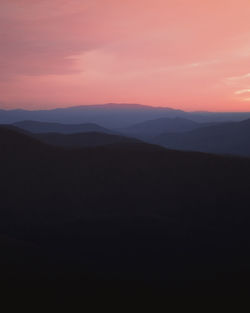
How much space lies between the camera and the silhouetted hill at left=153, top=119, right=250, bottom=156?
222 feet

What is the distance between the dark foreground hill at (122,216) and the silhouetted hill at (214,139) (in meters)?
46.2

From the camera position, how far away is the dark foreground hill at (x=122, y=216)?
9.65 m

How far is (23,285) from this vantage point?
770 cm

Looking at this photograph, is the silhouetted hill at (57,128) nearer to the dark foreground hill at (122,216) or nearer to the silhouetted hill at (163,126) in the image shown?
the silhouetted hill at (163,126)

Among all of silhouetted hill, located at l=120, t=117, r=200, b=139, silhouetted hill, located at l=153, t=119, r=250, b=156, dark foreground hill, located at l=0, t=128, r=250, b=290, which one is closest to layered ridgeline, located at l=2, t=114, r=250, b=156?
silhouetted hill, located at l=153, t=119, r=250, b=156

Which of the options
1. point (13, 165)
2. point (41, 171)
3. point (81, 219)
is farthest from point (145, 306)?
point (13, 165)

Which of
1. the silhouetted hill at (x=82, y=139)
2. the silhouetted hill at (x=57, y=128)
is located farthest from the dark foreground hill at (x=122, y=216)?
the silhouetted hill at (x=57, y=128)

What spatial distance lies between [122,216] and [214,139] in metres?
69.3

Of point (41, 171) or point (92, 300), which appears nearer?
point (92, 300)

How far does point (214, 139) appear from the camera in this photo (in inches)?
3091

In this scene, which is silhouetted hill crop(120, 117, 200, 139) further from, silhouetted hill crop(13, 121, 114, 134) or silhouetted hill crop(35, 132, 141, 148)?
silhouetted hill crop(35, 132, 141, 148)

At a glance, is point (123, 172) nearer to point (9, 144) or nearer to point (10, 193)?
point (10, 193)

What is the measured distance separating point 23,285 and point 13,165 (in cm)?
1685

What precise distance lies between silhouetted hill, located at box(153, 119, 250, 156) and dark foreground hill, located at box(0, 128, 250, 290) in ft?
152
